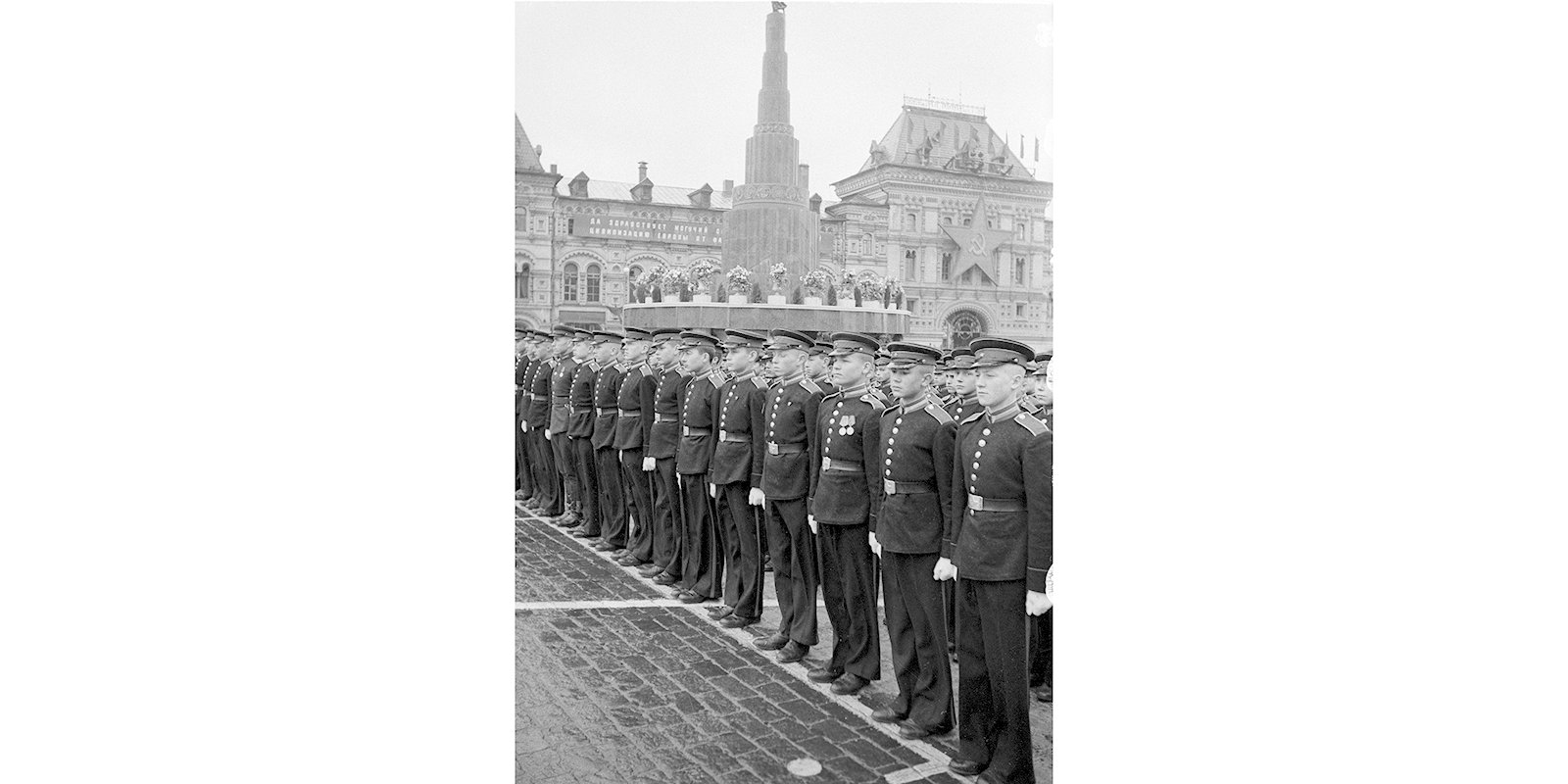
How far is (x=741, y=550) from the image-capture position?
7.47 meters

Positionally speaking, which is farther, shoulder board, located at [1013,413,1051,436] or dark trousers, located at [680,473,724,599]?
dark trousers, located at [680,473,724,599]

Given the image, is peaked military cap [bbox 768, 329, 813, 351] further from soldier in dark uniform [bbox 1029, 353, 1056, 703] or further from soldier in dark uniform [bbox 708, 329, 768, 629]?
soldier in dark uniform [bbox 1029, 353, 1056, 703]

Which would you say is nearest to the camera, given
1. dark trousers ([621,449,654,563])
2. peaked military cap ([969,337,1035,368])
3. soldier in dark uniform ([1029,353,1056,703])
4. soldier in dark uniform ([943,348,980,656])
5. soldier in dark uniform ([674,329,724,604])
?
peaked military cap ([969,337,1035,368])

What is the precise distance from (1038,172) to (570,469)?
4.94m

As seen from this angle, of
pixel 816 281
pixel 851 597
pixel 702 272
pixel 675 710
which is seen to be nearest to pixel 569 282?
pixel 851 597

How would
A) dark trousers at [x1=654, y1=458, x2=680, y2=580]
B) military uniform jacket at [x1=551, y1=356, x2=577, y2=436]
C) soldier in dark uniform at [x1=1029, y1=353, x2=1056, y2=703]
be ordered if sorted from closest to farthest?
soldier in dark uniform at [x1=1029, y1=353, x2=1056, y2=703]
dark trousers at [x1=654, y1=458, x2=680, y2=580]
military uniform jacket at [x1=551, y1=356, x2=577, y2=436]

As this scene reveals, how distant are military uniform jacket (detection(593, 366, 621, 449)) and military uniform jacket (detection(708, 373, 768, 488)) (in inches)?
63.4

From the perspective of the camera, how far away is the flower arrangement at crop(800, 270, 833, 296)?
40.4 ft

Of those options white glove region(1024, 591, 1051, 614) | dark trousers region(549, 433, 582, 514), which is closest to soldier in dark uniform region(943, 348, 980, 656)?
white glove region(1024, 591, 1051, 614)

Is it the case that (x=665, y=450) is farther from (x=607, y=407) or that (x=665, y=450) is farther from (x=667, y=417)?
(x=607, y=407)

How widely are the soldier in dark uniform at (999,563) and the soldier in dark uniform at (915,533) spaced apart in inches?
12.2

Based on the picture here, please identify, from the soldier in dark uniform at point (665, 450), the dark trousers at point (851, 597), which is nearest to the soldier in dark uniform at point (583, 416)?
the soldier in dark uniform at point (665, 450)

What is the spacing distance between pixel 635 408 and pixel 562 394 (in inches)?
45.2
